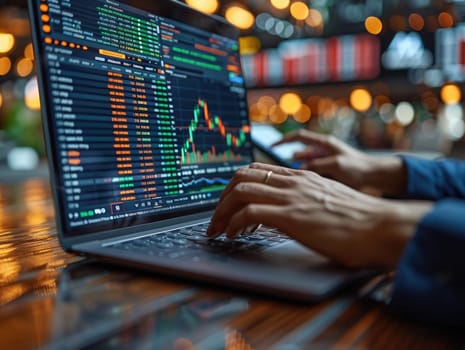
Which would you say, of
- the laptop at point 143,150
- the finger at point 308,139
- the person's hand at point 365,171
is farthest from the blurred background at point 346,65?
the laptop at point 143,150

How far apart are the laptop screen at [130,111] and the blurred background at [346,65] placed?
2717 millimetres

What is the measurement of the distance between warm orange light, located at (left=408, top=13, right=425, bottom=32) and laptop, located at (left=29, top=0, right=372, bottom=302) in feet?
17.4

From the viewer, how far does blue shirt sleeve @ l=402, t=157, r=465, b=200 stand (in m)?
A: 0.93

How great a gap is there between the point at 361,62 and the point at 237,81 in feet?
20.8

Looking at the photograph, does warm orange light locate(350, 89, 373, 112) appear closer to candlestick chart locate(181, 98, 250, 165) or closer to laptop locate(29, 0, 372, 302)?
candlestick chart locate(181, 98, 250, 165)

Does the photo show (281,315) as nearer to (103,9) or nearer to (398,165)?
(103,9)

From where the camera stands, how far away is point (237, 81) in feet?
3.00

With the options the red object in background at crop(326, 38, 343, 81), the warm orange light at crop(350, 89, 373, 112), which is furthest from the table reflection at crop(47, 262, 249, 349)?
the warm orange light at crop(350, 89, 373, 112)

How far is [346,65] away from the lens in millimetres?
6836

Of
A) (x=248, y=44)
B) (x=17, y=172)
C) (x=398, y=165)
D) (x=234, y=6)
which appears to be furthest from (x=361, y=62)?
(x=398, y=165)

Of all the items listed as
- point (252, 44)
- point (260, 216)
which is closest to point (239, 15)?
point (260, 216)

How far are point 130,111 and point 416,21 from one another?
578 cm

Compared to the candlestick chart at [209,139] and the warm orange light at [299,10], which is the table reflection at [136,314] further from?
the warm orange light at [299,10]

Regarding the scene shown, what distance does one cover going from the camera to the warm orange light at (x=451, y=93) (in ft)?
21.1
